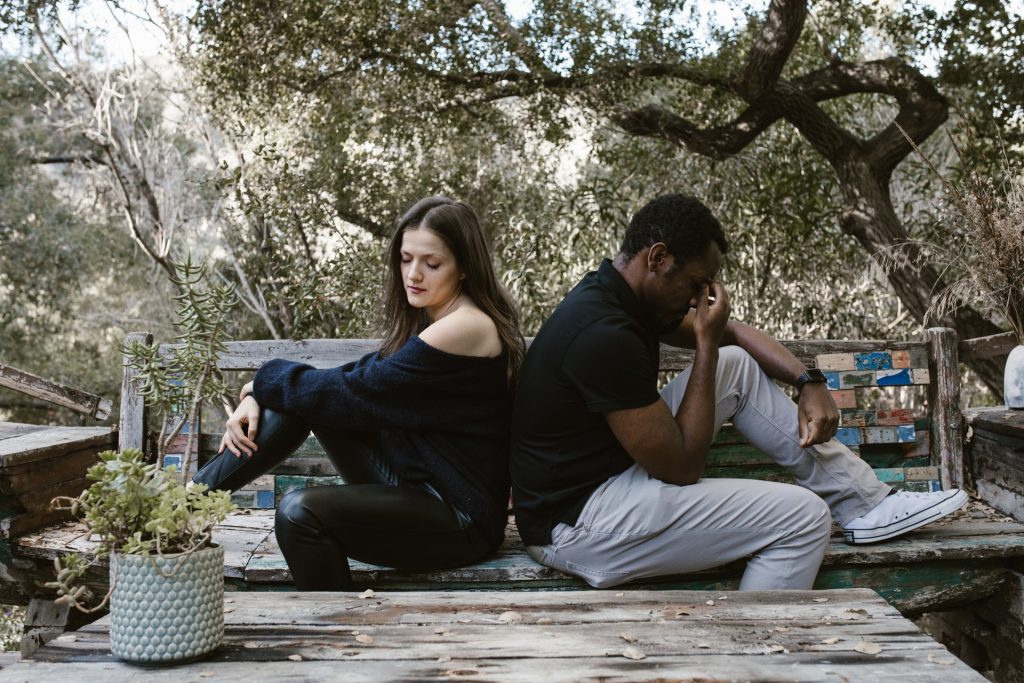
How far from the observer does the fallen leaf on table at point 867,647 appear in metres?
1.75

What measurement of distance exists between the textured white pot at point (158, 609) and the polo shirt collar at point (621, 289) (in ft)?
4.23

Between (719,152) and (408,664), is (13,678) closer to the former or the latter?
(408,664)

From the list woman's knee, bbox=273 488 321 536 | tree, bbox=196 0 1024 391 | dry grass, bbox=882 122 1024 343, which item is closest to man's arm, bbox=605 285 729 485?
woman's knee, bbox=273 488 321 536

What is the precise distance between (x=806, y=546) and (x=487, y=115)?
502 cm

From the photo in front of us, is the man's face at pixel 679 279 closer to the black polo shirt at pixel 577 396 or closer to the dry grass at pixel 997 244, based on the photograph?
the black polo shirt at pixel 577 396

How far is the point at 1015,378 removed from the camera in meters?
3.34

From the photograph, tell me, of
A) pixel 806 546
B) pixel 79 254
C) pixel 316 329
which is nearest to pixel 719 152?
pixel 316 329

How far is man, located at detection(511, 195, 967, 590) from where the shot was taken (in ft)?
7.66

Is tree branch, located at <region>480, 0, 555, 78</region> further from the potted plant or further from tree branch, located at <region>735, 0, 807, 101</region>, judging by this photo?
the potted plant

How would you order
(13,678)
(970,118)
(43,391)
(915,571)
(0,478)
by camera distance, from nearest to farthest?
(13,678), (915,571), (0,478), (43,391), (970,118)

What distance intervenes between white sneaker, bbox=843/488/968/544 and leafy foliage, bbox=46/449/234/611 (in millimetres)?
1873

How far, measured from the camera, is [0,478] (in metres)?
3.01

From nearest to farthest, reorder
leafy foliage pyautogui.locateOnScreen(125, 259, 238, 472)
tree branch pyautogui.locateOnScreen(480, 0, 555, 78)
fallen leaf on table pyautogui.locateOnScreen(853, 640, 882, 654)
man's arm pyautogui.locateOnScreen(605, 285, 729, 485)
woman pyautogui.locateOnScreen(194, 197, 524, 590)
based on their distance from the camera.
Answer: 1. fallen leaf on table pyautogui.locateOnScreen(853, 640, 882, 654)
2. leafy foliage pyautogui.locateOnScreen(125, 259, 238, 472)
3. man's arm pyautogui.locateOnScreen(605, 285, 729, 485)
4. woman pyautogui.locateOnScreen(194, 197, 524, 590)
5. tree branch pyautogui.locateOnScreen(480, 0, 555, 78)

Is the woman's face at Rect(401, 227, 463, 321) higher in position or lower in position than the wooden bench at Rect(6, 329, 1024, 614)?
higher
